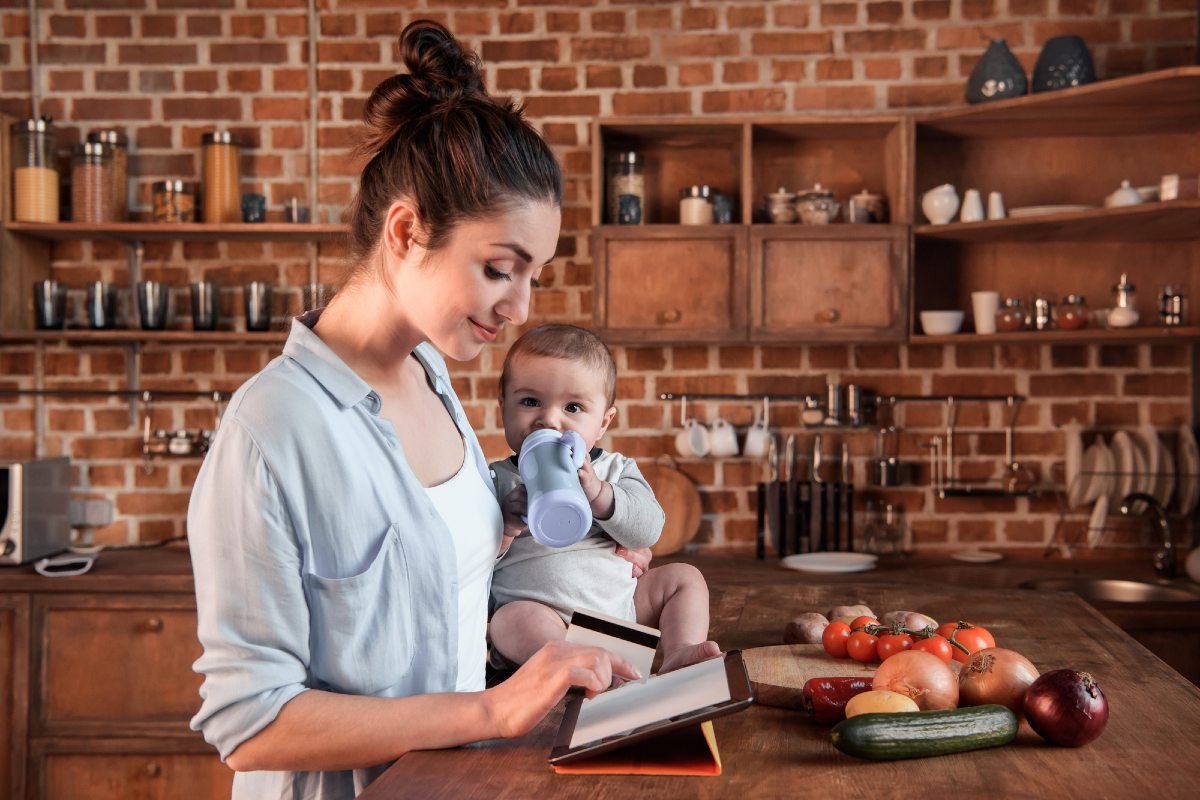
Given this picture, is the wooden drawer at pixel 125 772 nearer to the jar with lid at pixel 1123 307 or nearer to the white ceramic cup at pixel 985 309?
the white ceramic cup at pixel 985 309

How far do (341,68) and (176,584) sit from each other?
72.1 inches

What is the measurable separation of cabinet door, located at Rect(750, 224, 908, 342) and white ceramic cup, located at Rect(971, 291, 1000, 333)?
9.2 inches

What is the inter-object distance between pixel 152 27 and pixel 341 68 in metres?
0.68

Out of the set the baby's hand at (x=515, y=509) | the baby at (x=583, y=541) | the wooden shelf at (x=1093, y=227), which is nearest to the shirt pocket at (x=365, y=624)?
the baby's hand at (x=515, y=509)

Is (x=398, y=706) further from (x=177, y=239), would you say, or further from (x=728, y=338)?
(x=177, y=239)

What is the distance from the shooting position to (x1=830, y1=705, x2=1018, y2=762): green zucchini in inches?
48.7

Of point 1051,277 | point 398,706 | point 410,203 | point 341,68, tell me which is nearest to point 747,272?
point 1051,277

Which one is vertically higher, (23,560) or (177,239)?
(177,239)

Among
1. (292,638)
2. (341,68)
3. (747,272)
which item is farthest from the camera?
(341,68)

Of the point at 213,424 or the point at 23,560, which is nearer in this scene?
the point at 23,560

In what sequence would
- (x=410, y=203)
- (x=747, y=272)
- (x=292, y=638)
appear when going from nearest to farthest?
1. (x=292, y=638)
2. (x=410, y=203)
3. (x=747, y=272)

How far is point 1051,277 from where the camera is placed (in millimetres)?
3697

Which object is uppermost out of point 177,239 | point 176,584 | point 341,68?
point 341,68

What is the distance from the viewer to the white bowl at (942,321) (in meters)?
3.50
